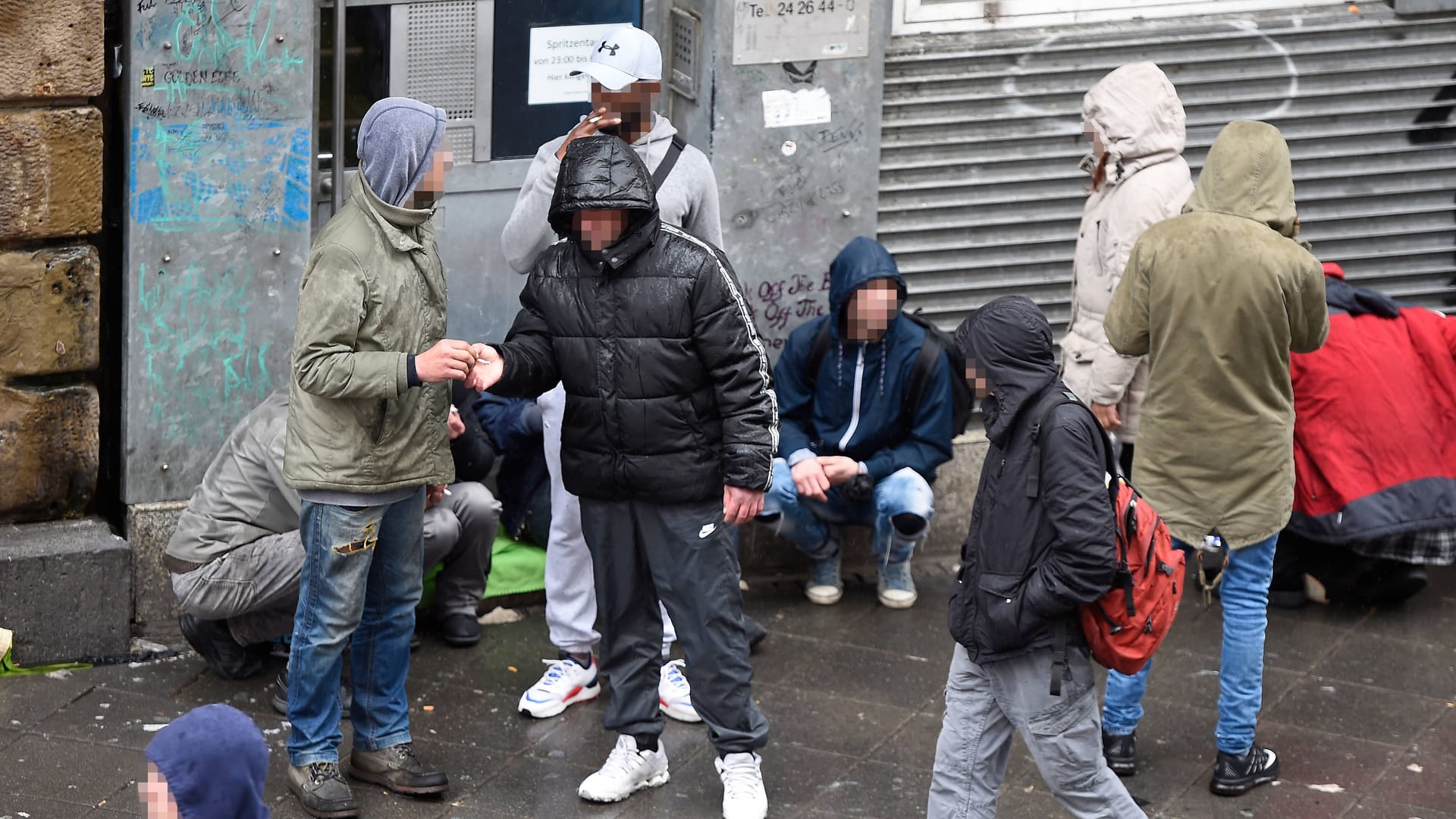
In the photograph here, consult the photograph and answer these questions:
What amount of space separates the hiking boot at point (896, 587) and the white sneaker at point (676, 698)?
1.21 m

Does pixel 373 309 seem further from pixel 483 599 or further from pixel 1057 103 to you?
pixel 1057 103

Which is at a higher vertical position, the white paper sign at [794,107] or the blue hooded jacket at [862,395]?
the white paper sign at [794,107]

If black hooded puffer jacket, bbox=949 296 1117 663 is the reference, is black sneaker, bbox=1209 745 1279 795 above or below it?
below

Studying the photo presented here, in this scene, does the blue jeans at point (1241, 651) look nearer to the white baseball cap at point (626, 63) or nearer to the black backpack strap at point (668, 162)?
the black backpack strap at point (668, 162)

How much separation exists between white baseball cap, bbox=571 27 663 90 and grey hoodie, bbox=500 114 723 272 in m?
0.22

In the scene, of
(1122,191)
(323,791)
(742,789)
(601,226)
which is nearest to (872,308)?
(1122,191)

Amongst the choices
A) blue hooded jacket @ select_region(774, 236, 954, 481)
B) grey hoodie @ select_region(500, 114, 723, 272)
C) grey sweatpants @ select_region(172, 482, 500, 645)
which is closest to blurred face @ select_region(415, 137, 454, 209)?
grey hoodie @ select_region(500, 114, 723, 272)

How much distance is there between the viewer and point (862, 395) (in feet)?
21.3

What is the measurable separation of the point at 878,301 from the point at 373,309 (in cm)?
218

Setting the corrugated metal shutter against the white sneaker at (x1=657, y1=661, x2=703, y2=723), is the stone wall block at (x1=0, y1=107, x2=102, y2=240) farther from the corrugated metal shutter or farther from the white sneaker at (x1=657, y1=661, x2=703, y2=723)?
the corrugated metal shutter

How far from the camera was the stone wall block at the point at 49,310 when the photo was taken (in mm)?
5746

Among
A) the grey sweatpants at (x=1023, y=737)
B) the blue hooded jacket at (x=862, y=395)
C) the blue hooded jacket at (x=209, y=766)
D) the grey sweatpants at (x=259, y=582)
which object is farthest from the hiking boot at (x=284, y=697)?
the blue hooded jacket at (x=209, y=766)

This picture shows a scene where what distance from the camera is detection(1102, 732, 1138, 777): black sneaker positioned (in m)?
5.36

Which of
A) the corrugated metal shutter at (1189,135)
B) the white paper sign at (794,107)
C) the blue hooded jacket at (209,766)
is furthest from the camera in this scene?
the corrugated metal shutter at (1189,135)
